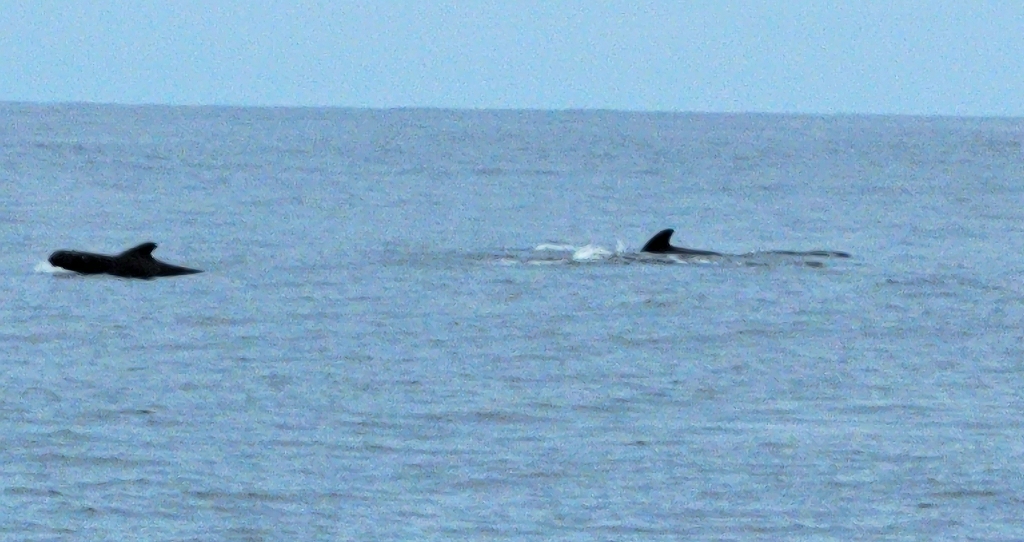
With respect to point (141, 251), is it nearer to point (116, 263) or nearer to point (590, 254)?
point (116, 263)

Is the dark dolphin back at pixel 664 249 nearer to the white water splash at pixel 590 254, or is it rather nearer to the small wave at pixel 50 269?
the white water splash at pixel 590 254

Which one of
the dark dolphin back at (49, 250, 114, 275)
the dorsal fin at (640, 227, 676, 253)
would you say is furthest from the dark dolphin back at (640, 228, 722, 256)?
the dark dolphin back at (49, 250, 114, 275)

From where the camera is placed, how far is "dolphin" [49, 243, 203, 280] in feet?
93.8

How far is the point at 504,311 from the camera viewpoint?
25.5 metres

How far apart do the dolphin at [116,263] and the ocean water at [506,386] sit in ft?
1.30

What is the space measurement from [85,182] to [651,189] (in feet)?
71.2

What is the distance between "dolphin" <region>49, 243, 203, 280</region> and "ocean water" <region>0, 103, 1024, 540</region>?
0.40 metres

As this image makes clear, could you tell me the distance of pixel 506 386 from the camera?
18750 mm

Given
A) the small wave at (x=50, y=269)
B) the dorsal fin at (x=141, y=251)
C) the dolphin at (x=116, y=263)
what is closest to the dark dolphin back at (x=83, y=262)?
the dolphin at (x=116, y=263)

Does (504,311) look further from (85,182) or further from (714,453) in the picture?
(85,182)

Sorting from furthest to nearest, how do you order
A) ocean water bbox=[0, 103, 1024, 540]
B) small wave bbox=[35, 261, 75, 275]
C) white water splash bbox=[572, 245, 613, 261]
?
1. white water splash bbox=[572, 245, 613, 261]
2. small wave bbox=[35, 261, 75, 275]
3. ocean water bbox=[0, 103, 1024, 540]

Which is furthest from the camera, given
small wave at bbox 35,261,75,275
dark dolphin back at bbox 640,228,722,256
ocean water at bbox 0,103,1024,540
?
dark dolphin back at bbox 640,228,722,256

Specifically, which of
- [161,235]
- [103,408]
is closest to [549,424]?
[103,408]

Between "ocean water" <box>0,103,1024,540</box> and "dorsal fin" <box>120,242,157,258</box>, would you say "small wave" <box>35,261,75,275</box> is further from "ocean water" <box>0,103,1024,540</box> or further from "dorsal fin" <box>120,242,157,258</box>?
"dorsal fin" <box>120,242,157,258</box>
